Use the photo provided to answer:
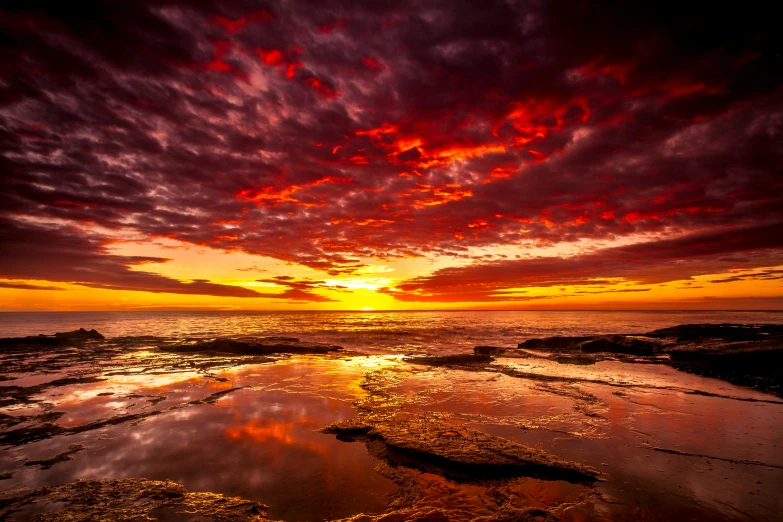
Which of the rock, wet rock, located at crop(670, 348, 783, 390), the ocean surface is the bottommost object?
the ocean surface

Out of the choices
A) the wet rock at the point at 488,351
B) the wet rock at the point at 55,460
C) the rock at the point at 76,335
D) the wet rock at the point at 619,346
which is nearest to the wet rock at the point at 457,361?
the wet rock at the point at 488,351

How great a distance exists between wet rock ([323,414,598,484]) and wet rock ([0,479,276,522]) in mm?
→ 3447

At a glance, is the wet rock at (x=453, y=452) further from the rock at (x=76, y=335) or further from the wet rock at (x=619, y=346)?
the rock at (x=76, y=335)

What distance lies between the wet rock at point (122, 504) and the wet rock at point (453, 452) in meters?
3.45

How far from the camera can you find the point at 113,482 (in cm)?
664

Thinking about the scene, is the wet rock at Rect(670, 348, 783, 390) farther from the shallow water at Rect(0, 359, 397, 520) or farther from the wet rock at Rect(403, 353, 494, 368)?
the shallow water at Rect(0, 359, 397, 520)

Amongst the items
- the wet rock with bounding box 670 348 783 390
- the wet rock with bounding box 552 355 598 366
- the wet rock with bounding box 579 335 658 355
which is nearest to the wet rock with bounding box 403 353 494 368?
the wet rock with bounding box 552 355 598 366

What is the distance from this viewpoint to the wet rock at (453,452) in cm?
714

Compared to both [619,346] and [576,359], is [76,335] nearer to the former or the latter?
[576,359]

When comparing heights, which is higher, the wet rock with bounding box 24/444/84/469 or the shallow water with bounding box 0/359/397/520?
the wet rock with bounding box 24/444/84/469

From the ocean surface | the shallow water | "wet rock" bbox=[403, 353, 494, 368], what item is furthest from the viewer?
the ocean surface

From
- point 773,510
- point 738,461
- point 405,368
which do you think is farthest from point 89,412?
point 738,461

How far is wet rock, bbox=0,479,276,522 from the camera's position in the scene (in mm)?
5500

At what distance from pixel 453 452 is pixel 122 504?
6685 millimetres
